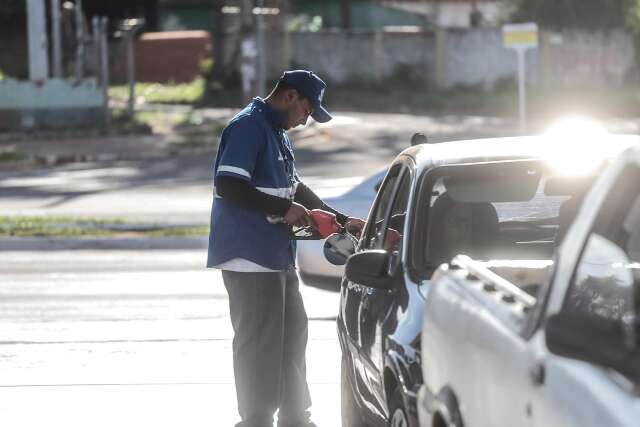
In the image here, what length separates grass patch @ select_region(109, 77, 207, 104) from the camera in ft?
159

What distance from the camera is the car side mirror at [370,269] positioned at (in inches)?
239

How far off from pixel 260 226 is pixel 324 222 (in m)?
0.30

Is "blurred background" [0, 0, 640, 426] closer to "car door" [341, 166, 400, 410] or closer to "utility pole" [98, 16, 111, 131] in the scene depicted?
"utility pole" [98, 16, 111, 131]

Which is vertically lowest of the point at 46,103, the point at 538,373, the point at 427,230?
the point at 46,103

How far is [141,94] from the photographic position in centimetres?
4978

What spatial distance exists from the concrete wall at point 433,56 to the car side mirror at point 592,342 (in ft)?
156

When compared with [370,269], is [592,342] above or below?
above

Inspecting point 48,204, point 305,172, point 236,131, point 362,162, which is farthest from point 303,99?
point 362,162

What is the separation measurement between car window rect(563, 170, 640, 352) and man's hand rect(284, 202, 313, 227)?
3049 millimetres

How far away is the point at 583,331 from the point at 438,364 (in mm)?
1644

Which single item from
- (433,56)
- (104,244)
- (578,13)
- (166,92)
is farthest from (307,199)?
Result: (578,13)

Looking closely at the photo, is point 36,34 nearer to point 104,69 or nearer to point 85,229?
point 104,69

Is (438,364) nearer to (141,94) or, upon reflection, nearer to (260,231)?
(260,231)

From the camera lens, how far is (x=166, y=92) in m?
50.3
